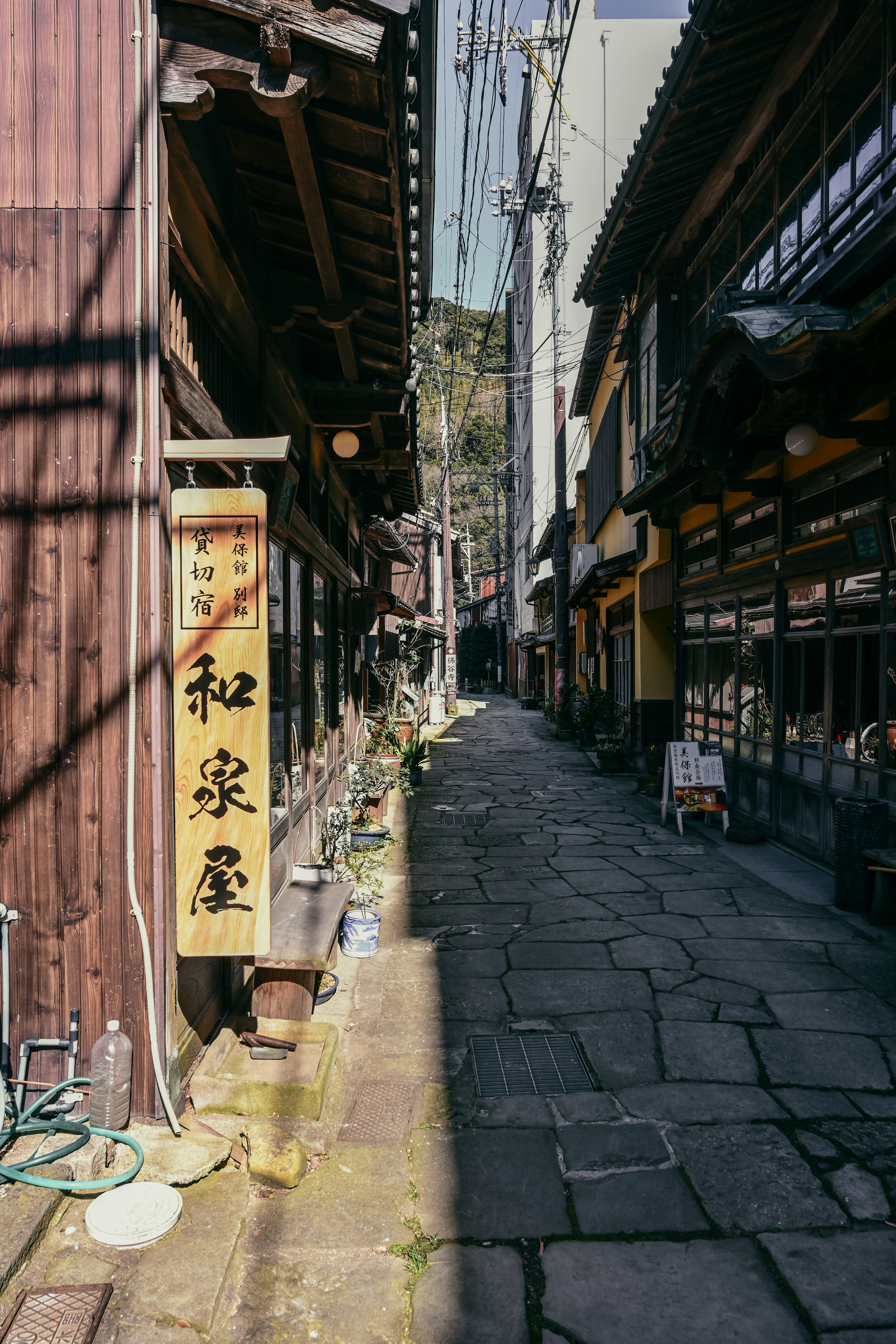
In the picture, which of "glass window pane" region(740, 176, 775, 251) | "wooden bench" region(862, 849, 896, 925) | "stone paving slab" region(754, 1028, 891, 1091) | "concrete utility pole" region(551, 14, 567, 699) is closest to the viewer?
"stone paving slab" region(754, 1028, 891, 1091)

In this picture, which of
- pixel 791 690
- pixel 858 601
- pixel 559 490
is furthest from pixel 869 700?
pixel 559 490

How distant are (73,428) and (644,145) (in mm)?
9388

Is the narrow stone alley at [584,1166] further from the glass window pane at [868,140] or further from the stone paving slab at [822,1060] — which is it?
the glass window pane at [868,140]

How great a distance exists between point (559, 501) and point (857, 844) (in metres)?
18.5

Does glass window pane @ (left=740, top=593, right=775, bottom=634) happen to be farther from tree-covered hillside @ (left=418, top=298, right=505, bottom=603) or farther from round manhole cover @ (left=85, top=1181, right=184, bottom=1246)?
round manhole cover @ (left=85, top=1181, right=184, bottom=1246)

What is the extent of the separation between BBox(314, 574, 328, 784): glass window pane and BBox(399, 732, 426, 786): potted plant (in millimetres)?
4737

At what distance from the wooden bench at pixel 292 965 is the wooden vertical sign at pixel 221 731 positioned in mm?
935

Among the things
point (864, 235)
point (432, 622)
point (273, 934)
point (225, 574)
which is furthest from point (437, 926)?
point (432, 622)

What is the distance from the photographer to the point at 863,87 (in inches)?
295

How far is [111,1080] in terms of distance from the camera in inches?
146

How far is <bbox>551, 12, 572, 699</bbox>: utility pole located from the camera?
24.3 meters

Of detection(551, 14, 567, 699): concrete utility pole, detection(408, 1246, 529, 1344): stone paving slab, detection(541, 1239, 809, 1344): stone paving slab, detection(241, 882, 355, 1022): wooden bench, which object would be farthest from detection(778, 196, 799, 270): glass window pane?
detection(551, 14, 567, 699): concrete utility pole

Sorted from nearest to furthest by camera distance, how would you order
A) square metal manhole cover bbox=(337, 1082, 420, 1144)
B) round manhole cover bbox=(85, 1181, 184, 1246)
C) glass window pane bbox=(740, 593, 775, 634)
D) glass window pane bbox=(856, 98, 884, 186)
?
1. round manhole cover bbox=(85, 1181, 184, 1246)
2. square metal manhole cover bbox=(337, 1082, 420, 1144)
3. glass window pane bbox=(856, 98, 884, 186)
4. glass window pane bbox=(740, 593, 775, 634)

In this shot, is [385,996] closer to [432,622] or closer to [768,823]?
[768,823]
